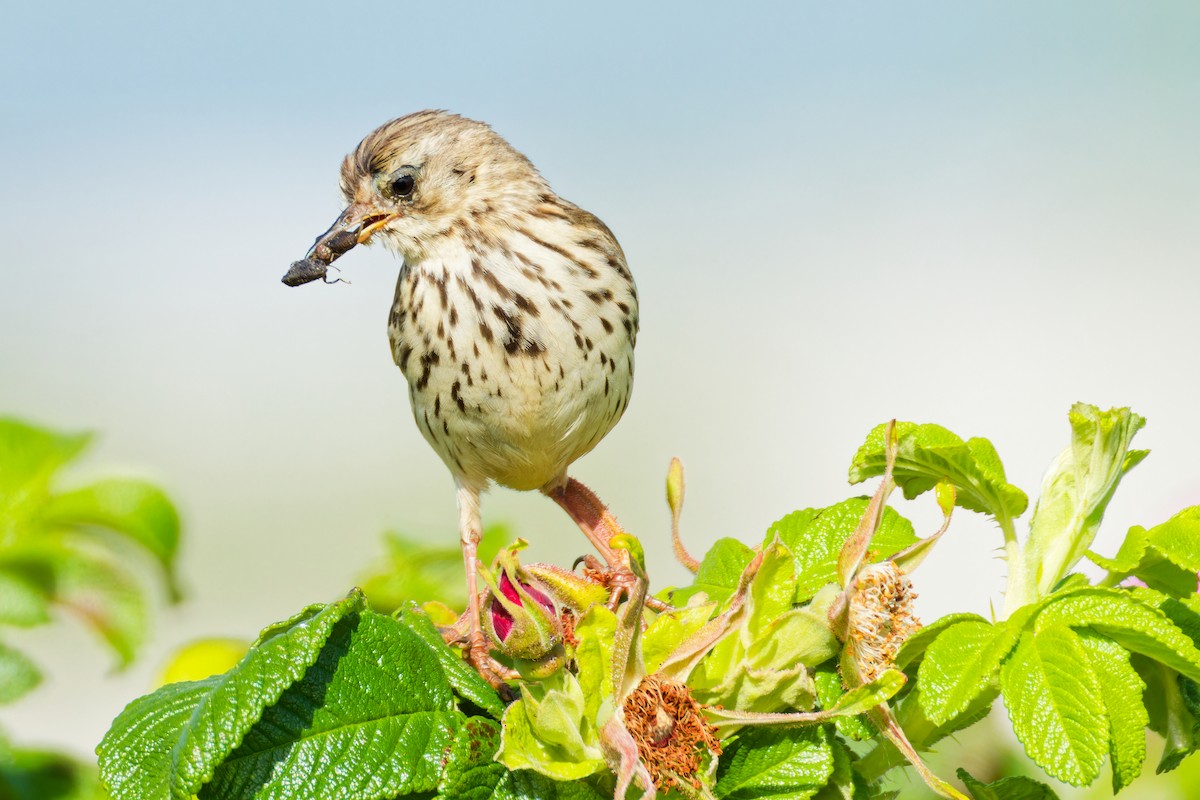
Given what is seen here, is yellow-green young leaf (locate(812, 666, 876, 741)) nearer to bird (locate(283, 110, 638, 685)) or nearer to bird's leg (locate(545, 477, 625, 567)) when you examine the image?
bird's leg (locate(545, 477, 625, 567))

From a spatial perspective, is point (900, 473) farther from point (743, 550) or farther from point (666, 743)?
point (666, 743)

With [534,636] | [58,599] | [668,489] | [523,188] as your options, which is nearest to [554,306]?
[523,188]

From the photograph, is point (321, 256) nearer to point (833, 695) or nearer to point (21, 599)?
point (21, 599)


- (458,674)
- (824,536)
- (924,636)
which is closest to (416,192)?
(824,536)

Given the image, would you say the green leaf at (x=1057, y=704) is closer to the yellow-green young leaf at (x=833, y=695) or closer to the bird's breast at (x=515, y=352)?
the yellow-green young leaf at (x=833, y=695)

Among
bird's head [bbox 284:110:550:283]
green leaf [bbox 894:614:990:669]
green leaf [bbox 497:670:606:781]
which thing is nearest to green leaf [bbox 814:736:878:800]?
green leaf [bbox 894:614:990:669]

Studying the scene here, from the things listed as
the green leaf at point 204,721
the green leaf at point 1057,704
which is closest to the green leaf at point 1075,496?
the green leaf at point 1057,704
